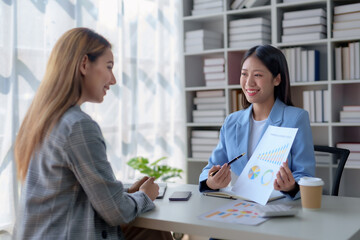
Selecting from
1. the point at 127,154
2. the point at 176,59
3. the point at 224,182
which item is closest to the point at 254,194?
the point at 224,182

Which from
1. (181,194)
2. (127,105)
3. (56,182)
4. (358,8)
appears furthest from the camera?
(127,105)

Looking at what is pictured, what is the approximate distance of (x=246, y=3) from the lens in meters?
3.47

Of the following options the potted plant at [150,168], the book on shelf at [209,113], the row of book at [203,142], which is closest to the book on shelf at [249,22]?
the book on shelf at [209,113]

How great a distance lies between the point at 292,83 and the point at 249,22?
61 cm

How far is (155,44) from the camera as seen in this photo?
3771mm

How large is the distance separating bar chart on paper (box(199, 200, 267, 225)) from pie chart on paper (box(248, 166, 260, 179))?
0.40ft

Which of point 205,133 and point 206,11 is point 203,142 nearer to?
point 205,133

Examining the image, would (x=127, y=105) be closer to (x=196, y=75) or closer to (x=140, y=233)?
(x=196, y=75)

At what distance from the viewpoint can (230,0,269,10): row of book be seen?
345 cm

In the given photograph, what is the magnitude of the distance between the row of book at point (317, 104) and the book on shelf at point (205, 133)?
2.52ft

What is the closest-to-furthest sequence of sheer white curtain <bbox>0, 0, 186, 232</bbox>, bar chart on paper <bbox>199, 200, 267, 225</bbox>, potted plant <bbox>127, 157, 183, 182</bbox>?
bar chart on paper <bbox>199, 200, 267, 225</bbox>, sheer white curtain <bbox>0, 0, 186, 232</bbox>, potted plant <bbox>127, 157, 183, 182</bbox>

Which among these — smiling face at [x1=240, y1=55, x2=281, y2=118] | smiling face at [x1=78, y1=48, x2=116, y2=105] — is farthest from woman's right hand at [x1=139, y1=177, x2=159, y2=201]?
smiling face at [x1=240, y1=55, x2=281, y2=118]

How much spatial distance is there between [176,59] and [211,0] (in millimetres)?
670

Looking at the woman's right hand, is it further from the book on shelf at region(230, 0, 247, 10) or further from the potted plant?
the book on shelf at region(230, 0, 247, 10)
